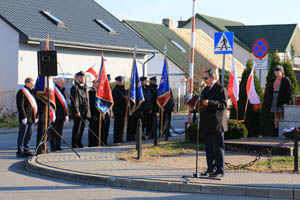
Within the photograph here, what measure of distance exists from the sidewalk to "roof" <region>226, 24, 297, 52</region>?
44.5 m

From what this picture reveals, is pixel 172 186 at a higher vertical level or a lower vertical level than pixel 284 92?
lower

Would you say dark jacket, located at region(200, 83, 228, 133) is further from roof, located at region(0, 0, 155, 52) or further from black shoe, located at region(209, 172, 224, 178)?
roof, located at region(0, 0, 155, 52)

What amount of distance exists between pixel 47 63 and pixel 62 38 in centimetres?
1481

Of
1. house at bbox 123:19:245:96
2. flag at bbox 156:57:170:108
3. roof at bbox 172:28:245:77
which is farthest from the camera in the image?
roof at bbox 172:28:245:77

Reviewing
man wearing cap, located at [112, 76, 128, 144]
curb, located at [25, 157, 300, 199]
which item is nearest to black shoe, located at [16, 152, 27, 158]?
curb, located at [25, 157, 300, 199]

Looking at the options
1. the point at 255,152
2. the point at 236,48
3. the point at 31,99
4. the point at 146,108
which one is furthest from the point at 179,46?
the point at 31,99

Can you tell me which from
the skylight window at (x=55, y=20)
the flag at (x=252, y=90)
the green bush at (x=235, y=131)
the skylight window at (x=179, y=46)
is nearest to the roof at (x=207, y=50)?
the skylight window at (x=179, y=46)

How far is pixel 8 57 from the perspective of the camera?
2558 cm

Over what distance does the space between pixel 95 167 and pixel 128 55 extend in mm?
22084

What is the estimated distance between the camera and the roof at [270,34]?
5366 cm

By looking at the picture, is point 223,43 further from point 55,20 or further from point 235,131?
point 55,20

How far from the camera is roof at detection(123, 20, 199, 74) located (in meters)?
40.4

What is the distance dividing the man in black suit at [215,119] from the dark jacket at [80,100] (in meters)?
5.24

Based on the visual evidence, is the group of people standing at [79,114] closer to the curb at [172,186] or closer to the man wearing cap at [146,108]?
the man wearing cap at [146,108]
